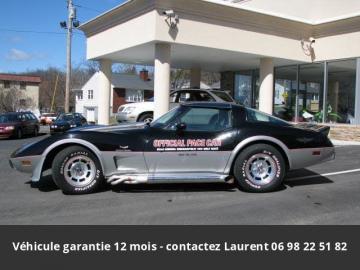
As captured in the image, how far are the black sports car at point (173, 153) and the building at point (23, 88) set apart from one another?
208 feet

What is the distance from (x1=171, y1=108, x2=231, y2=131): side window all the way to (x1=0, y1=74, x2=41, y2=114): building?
63.8 metres

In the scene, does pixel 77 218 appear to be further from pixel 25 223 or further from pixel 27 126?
pixel 27 126

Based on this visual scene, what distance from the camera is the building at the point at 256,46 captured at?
47.2 feet

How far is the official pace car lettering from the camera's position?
669cm

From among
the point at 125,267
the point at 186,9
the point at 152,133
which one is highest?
the point at 186,9

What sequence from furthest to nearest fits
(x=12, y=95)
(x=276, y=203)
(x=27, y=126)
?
(x=12, y=95), (x=27, y=126), (x=276, y=203)

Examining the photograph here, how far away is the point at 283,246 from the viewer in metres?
A: 4.35

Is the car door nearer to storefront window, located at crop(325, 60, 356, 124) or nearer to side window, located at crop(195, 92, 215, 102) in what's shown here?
side window, located at crop(195, 92, 215, 102)

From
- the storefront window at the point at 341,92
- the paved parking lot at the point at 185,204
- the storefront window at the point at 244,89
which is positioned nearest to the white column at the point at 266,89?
the storefront window at the point at 341,92

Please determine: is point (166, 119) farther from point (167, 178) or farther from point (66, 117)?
point (66, 117)

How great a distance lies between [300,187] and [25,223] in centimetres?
439

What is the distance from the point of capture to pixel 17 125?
22078mm

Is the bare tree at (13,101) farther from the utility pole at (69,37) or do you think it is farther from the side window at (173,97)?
the side window at (173,97)

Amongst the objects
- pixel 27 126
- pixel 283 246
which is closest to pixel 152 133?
pixel 283 246
